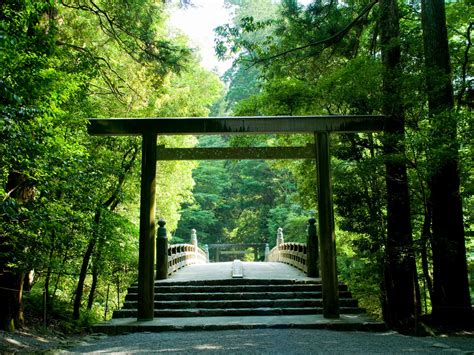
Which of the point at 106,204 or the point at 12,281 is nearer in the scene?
the point at 12,281

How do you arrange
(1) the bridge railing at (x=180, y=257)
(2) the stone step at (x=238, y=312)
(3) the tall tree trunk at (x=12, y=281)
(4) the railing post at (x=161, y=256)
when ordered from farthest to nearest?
(1) the bridge railing at (x=180, y=257), (4) the railing post at (x=161, y=256), (2) the stone step at (x=238, y=312), (3) the tall tree trunk at (x=12, y=281)

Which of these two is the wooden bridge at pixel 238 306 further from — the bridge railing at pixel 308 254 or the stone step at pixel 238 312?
the bridge railing at pixel 308 254

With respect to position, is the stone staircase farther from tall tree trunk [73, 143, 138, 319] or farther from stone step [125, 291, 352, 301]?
tall tree trunk [73, 143, 138, 319]

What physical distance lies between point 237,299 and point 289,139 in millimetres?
4619

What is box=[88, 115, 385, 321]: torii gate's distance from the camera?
648cm

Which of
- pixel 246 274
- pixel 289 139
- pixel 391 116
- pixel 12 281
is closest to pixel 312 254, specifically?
pixel 246 274

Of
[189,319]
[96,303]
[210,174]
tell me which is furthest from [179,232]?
[189,319]

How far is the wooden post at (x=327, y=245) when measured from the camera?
6449 mm

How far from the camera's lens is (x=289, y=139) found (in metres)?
10.8

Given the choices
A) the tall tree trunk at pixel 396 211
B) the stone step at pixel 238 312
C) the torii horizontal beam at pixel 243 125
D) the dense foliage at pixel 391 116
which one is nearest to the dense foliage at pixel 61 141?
the torii horizontal beam at pixel 243 125

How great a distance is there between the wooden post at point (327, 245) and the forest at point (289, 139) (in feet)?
2.11

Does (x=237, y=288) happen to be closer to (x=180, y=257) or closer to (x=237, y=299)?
(x=237, y=299)

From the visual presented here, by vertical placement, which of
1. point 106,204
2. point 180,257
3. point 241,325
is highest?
point 106,204

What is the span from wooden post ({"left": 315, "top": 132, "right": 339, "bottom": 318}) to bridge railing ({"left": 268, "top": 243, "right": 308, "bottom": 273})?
3.41 metres
